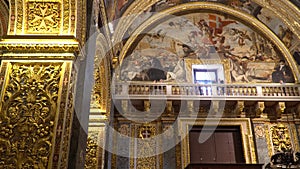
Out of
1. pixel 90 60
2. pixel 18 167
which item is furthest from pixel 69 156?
pixel 90 60

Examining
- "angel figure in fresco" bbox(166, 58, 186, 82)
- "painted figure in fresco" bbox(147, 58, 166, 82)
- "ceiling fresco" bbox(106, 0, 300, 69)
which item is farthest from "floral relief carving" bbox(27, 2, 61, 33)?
"angel figure in fresco" bbox(166, 58, 186, 82)

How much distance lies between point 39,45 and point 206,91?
7.30 meters

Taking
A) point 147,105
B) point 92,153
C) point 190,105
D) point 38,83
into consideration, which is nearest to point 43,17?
point 38,83

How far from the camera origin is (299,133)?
11117mm

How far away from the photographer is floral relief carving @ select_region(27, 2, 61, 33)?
17.8 ft

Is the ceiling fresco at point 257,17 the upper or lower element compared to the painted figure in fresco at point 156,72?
upper

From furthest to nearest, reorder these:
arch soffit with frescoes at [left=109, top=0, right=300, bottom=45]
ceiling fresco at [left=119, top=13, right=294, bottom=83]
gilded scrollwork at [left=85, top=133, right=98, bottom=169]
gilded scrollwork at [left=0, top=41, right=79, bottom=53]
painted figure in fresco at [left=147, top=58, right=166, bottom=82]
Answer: ceiling fresco at [left=119, top=13, right=294, bottom=83] → painted figure in fresco at [left=147, top=58, right=166, bottom=82] → arch soffit with frescoes at [left=109, top=0, right=300, bottom=45] → gilded scrollwork at [left=85, top=133, right=98, bottom=169] → gilded scrollwork at [left=0, top=41, right=79, bottom=53]

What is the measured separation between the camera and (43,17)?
5516 mm

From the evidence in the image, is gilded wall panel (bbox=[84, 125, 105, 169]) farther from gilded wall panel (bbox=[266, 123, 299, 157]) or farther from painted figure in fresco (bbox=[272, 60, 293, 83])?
painted figure in fresco (bbox=[272, 60, 293, 83])

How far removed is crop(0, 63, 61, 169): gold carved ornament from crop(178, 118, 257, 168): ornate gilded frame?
21.3ft

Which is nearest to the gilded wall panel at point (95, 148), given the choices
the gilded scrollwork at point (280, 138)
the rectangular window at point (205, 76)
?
the rectangular window at point (205, 76)

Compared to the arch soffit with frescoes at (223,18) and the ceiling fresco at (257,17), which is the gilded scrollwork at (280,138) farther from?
the ceiling fresco at (257,17)

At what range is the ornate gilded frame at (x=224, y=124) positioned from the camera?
34.6 feet

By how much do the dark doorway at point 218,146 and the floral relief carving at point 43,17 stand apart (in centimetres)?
695
